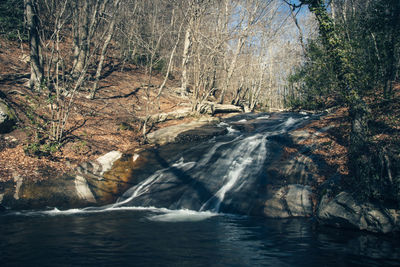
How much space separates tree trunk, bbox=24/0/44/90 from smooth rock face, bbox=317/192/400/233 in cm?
1590

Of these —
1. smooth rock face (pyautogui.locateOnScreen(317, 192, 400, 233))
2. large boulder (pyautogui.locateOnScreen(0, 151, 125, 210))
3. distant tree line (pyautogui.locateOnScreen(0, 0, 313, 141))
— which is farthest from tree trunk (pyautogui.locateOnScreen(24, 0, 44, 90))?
smooth rock face (pyautogui.locateOnScreen(317, 192, 400, 233))

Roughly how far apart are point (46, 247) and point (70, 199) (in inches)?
199

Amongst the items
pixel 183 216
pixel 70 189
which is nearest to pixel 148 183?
pixel 70 189

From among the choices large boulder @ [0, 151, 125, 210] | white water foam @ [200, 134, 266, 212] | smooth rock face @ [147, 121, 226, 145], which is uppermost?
smooth rock face @ [147, 121, 226, 145]

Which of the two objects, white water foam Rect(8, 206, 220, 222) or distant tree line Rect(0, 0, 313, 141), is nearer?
white water foam Rect(8, 206, 220, 222)

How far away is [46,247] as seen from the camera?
19.8ft

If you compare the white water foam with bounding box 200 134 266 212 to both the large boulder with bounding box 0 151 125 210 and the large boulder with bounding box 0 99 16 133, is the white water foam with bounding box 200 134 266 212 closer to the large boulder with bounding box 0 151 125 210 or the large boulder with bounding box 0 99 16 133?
the large boulder with bounding box 0 151 125 210

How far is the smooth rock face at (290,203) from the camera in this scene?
28.8 feet

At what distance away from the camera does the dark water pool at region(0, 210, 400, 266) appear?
5449 mm

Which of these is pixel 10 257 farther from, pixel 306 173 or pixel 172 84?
pixel 172 84

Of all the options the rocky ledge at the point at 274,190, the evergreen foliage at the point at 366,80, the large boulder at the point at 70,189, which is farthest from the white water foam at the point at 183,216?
the evergreen foliage at the point at 366,80

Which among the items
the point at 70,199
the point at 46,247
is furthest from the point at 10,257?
the point at 70,199

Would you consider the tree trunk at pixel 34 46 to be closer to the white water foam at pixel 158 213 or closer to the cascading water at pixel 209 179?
the cascading water at pixel 209 179

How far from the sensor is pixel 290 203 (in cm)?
908
